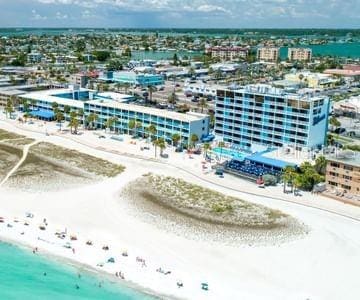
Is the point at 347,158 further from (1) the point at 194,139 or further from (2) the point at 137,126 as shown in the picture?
(2) the point at 137,126

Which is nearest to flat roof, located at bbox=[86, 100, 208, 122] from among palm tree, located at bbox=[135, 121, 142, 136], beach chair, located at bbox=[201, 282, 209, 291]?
palm tree, located at bbox=[135, 121, 142, 136]

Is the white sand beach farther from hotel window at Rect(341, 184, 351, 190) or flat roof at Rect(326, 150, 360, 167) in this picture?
flat roof at Rect(326, 150, 360, 167)

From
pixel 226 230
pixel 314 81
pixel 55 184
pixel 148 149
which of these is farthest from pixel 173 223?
pixel 314 81

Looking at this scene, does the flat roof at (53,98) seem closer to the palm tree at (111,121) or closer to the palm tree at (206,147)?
the palm tree at (111,121)

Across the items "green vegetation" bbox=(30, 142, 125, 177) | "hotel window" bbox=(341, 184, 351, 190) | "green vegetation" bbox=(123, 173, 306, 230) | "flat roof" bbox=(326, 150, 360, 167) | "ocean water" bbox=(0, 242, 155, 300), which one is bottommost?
"ocean water" bbox=(0, 242, 155, 300)

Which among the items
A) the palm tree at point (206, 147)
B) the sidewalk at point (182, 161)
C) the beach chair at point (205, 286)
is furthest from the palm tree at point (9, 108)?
the beach chair at point (205, 286)

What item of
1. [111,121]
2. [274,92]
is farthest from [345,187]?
[111,121]

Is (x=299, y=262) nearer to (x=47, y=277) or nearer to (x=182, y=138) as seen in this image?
(x=47, y=277)

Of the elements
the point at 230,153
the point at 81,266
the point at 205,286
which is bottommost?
the point at 81,266
